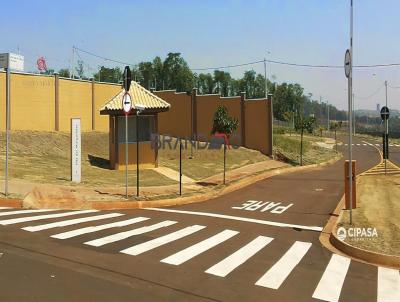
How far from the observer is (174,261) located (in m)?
9.73

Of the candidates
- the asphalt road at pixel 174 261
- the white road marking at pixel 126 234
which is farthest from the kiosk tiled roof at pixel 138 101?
the white road marking at pixel 126 234

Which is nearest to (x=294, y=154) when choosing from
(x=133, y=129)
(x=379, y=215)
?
(x=133, y=129)

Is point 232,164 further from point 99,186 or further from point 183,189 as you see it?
point 99,186

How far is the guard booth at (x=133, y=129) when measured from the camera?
28984mm

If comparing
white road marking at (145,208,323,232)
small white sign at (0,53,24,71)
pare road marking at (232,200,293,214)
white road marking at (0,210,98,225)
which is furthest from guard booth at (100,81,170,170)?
white road marking at (0,210,98,225)

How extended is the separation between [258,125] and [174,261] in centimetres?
3586

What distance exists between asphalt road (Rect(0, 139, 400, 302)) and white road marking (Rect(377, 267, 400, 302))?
0.06ft

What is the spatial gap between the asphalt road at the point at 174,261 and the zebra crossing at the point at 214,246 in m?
0.02

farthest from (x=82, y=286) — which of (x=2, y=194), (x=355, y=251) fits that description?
(x=2, y=194)

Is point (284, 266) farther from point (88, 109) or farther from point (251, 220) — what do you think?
point (88, 109)

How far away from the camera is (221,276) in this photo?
8828mm

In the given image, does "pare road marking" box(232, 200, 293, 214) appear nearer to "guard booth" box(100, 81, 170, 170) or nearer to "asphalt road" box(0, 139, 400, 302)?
"asphalt road" box(0, 139, 400, 302)

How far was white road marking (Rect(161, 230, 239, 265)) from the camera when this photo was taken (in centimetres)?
985

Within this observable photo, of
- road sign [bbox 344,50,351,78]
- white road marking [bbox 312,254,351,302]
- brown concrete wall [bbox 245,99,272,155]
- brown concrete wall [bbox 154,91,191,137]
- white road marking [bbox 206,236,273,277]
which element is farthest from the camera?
brown concrete wall [bbox 154,91,191,137]
